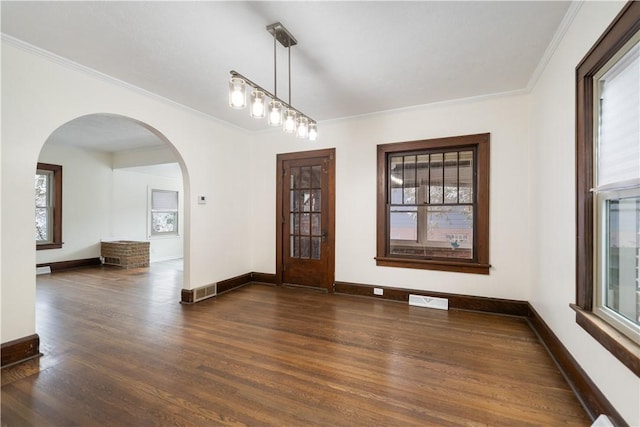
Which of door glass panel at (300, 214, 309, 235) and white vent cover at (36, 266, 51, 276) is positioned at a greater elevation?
door glass panel at (300, 214, 309, 235)

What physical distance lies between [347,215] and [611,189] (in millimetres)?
3045

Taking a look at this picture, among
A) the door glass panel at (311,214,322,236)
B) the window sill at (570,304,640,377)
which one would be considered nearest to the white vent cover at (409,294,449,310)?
the door glass panel at (311,214,322,236)

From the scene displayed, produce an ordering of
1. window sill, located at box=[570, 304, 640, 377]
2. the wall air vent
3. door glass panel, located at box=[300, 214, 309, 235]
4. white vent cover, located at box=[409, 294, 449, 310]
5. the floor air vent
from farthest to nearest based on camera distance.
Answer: the wall air vent
door glass panel, located at box=[300, 214, 309, 235]
the floor air vent
white vent cover, located at box=[409, 294, 449, 310]
window sill, located at box=[570, 304, 640, 377]

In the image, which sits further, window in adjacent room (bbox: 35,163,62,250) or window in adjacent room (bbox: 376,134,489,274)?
window in adjacent room (bbox: 35,163,62,250)

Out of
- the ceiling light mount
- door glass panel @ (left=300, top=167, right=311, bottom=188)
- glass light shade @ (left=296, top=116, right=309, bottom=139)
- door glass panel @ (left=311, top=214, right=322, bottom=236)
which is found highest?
the ceiling light mount

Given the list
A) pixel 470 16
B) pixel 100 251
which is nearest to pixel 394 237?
pixel 470 16

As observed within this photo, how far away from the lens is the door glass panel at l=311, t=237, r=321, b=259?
466cm

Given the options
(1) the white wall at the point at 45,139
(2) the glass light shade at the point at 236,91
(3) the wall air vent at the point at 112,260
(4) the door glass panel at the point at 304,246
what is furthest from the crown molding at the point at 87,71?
(3) the wall air vent at the point at 112,260

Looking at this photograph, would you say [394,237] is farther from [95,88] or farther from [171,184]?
[171,184]

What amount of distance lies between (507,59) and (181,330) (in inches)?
169

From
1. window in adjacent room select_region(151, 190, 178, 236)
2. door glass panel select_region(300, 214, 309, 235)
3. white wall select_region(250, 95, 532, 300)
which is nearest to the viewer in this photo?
white wall select_region(250, 95, 532, 300)

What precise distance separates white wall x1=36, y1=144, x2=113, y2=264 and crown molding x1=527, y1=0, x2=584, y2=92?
8687mm

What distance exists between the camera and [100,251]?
7047mm

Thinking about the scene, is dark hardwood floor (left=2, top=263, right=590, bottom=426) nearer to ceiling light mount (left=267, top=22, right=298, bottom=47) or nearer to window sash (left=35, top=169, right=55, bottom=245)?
ceiling light mount (left=267, top=22, right=298, bottom=47)
